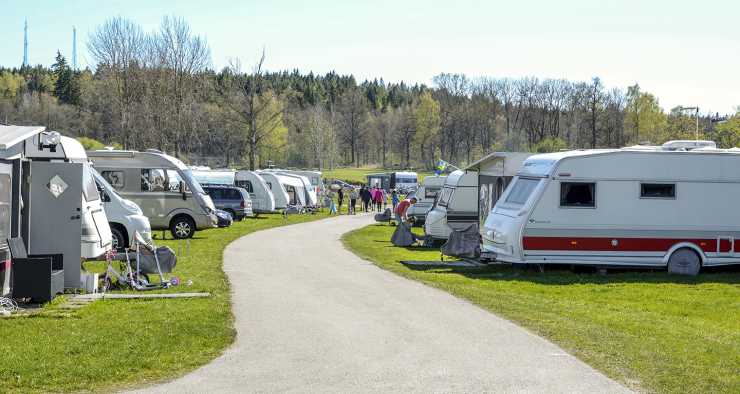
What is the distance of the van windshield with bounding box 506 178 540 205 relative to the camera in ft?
62.0

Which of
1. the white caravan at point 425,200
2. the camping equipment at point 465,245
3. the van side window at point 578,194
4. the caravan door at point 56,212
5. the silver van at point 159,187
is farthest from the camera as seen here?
the white caravan at point 425,200

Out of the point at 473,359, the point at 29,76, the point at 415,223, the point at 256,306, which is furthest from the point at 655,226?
the point at 29,76

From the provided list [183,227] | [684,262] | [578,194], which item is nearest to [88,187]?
[578,194]

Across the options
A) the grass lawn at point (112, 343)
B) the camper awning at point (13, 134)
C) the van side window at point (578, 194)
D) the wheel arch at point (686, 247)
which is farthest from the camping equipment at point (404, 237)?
the camper awning at point (13, 134)

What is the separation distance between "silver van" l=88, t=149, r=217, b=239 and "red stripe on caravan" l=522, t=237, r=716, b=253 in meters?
12.2

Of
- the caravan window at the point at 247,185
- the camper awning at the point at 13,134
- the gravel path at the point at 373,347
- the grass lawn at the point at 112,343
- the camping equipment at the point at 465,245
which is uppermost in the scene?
the camper awning at the point at 13,134

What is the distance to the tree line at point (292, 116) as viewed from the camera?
2162 inches

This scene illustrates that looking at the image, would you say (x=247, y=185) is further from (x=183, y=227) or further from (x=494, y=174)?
(x=494, y=174)

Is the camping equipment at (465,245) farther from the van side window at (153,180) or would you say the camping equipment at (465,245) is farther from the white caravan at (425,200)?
the white caravan at (425,200)

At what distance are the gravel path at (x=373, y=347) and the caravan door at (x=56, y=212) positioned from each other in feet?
8.75

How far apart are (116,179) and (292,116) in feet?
324

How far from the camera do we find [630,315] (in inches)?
512

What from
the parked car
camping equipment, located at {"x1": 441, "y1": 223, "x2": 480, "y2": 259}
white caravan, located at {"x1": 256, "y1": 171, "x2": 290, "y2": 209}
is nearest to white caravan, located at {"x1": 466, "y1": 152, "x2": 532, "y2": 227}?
camping equipment, located at {"x1": 441, "y1": 223, "x2": 480, "y2": 259}

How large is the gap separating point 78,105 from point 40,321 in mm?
105415
